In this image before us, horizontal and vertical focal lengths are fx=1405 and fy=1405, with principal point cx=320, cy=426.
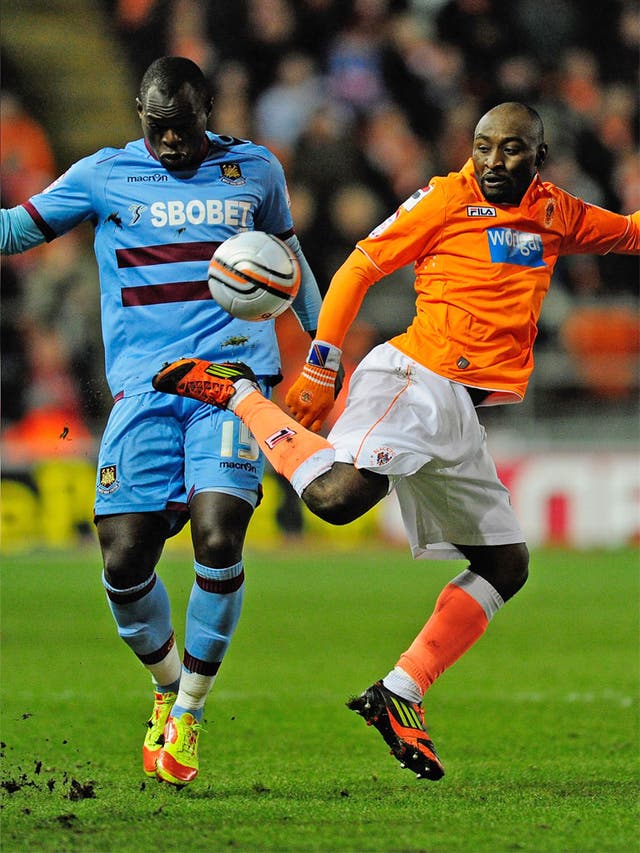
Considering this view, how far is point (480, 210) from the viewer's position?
493cm

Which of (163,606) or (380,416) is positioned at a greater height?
(380,416)

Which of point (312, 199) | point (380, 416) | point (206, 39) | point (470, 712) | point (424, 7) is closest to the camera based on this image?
point (380, 416)

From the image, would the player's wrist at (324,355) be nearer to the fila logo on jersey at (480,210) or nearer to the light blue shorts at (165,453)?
the light blue shorts at (165,453)

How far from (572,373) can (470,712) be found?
8.30m

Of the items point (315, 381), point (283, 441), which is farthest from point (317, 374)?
point (283, 441)

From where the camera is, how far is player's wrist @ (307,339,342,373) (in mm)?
4879

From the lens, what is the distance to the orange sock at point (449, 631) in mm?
4977

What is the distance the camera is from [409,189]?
15.3 meters

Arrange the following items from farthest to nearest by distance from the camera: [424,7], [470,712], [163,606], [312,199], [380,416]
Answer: [424,7]
[312,199]
[470,712]
[163,606]
[380,416]

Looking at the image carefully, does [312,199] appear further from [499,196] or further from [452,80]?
[499,196]

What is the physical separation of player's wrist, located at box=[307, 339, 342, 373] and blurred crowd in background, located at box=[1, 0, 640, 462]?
818 centimetres

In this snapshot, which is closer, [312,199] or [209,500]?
[209,500]

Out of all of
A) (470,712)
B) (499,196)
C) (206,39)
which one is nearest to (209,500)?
(499,196)

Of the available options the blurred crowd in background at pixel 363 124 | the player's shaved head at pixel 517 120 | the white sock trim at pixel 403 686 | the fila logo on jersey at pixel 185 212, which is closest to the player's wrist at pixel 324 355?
the fila logo on jersey at pixel 185 212
